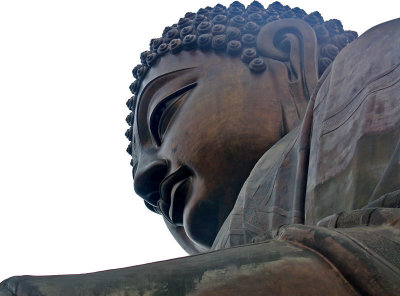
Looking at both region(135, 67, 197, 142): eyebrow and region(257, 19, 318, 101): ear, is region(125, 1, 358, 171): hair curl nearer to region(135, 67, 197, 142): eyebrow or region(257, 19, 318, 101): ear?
region(257, 19, 318, 101): ear

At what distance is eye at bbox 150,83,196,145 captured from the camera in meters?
4.22

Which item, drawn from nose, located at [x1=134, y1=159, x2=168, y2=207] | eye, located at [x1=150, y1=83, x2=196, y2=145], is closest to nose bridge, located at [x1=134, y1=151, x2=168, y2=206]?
nose, located at [x1=134, y1=159, x2=168, y2=207]

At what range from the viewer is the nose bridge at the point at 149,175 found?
415 centimetres

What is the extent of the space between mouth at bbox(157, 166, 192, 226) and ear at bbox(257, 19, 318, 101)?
747 mm

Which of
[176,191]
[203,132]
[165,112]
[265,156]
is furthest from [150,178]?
[265,156]

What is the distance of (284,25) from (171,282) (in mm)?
2778

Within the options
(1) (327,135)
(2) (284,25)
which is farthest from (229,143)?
(1) (327,135)

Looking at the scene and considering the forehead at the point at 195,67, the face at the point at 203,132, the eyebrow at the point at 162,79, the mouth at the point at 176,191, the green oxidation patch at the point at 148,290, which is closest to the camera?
the green oxidation patch at the point at 148,290

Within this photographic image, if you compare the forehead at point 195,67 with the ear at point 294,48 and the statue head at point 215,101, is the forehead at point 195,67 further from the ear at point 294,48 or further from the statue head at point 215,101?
the ear at point 294,48

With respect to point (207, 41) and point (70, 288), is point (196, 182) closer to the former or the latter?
point (207, 41)

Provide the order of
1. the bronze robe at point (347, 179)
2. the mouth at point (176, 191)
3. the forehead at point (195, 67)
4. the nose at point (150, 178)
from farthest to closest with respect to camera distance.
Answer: the forehead at point (195, 67) < the nose at point (150, 178) < the mouth at point (176, 191) < the bronze robe at point (347, 179)

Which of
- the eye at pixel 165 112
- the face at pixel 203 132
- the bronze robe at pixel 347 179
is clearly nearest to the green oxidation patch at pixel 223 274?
the bronze robe at pixel 347 179

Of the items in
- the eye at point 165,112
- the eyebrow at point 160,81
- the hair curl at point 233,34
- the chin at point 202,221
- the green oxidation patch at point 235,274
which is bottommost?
the chin at point 202,221

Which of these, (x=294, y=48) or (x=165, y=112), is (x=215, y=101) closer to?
(x=165, y=112)
